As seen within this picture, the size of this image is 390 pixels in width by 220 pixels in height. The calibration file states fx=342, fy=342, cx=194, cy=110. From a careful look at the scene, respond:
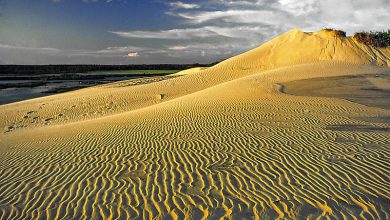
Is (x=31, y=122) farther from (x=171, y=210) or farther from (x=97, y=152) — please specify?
(x=171, y=210)

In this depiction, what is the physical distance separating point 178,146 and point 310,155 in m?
3.63

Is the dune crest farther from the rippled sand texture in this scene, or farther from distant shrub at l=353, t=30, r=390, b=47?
the rippled sand texture

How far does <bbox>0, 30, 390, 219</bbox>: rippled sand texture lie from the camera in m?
5.78

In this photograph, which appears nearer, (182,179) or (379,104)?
(182,179)

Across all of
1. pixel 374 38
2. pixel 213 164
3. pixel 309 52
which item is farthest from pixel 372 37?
pixel 213 164

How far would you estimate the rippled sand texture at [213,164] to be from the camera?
19.0 ft

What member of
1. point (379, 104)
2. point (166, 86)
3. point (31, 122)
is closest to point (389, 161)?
point (379, 104)

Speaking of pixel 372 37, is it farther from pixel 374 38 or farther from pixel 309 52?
pixel 309 52

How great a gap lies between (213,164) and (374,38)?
2900 cm

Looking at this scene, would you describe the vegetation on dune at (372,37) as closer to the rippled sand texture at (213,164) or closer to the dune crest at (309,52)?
the dune crest at (309,52)

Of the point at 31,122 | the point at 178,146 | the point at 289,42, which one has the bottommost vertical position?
the point at 31,122

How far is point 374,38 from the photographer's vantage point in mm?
30984

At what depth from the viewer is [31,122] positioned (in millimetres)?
19062

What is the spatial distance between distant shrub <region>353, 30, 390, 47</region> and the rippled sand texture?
1782 cm
